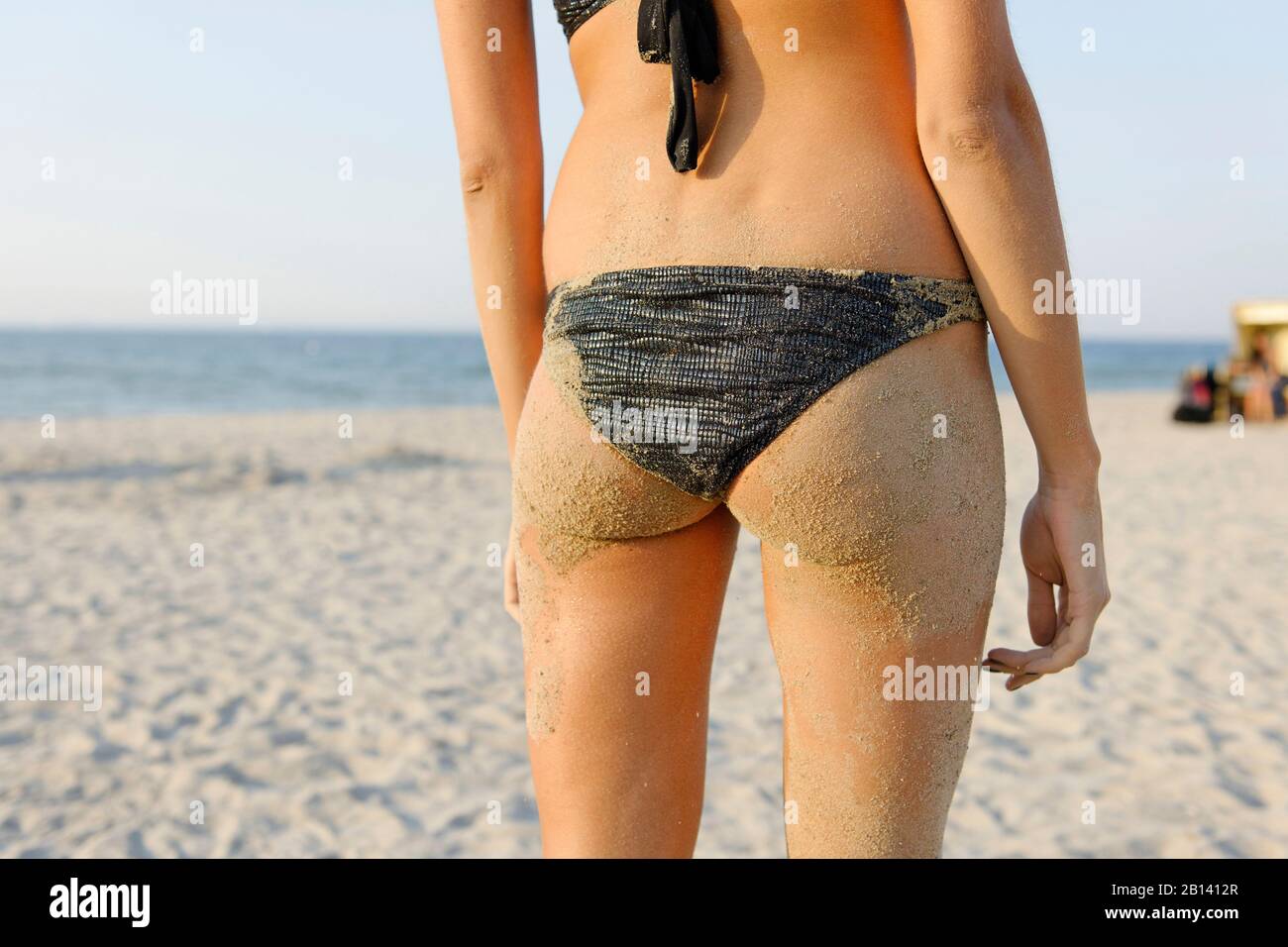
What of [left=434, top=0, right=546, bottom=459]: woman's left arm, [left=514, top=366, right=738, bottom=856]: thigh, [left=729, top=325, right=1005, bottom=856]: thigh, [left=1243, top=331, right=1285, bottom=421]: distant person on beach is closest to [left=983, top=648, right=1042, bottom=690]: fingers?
[left=729, top=325, right=1005, bottom=856]: thigh

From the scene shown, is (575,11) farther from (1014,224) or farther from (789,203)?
(1014,224)

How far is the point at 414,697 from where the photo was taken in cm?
505

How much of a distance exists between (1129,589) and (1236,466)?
6467 millimetres

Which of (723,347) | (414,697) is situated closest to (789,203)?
(723,347)

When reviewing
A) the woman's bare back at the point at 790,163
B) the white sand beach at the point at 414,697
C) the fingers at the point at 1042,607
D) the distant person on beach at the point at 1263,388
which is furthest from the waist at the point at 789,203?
the distant person on beach at the point at 1263,388

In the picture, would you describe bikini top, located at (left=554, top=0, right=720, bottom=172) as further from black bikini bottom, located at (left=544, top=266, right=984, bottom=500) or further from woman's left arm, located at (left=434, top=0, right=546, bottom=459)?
woman's left arm, located at (left=434, top=0, right=546, bottom=459)

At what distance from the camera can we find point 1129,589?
711 centimetres

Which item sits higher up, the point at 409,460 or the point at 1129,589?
the point at 409,460

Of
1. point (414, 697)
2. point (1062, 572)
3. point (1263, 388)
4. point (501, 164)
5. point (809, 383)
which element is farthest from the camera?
point (1263, 388)

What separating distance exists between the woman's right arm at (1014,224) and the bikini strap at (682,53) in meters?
0.23

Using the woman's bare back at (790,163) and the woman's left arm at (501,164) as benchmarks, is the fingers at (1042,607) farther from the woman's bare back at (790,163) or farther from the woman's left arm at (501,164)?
the woman's left arm at (501,164)

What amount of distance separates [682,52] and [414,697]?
431 centimetres

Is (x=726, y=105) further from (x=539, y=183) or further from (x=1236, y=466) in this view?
(x=1236, y=466)
